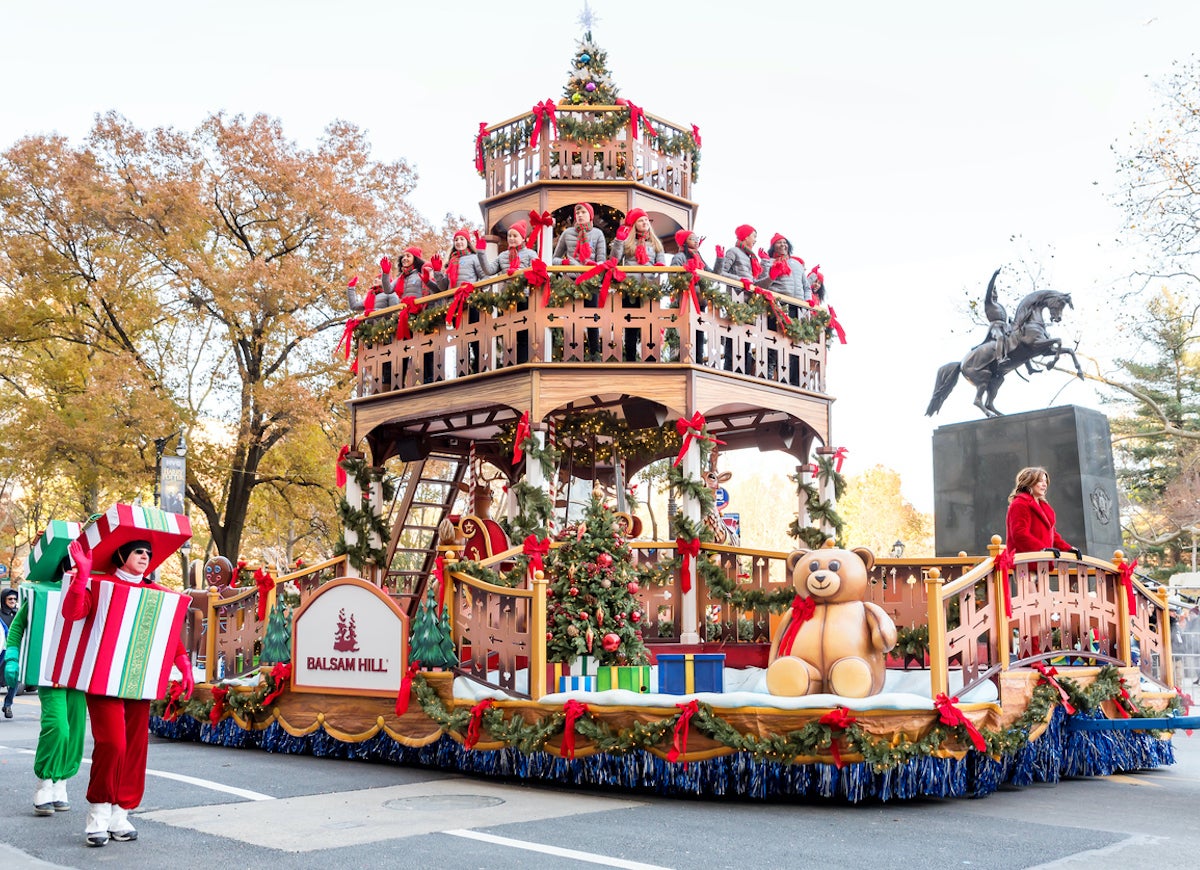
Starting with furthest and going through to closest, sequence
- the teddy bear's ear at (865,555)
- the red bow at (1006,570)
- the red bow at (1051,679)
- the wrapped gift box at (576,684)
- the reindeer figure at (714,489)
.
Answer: the reindeer figure at (714,489) < the teddy bear's ear at (865,555) < the wrapped gift box at (576,684) < the red bow at (1051,679) < the red bow at (1006,570)

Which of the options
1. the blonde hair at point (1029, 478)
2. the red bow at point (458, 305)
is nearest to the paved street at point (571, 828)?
the blonde hair at point (1029, 478)

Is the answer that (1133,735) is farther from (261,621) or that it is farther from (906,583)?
(261,621)

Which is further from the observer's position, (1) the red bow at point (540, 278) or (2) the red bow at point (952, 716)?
(1) the red bow at point (540, 278)

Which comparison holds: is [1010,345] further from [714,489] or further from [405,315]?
[405,315]

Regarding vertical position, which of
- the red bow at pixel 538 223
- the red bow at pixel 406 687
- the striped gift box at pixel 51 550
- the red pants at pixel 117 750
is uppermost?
the red bow at pixel 538 223

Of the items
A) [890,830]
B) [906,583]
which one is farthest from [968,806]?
[906,583]

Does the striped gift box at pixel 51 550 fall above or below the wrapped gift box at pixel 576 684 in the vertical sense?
above

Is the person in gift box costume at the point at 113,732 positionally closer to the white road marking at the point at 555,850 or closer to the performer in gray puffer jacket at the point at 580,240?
the white road marking at the point at 555,850

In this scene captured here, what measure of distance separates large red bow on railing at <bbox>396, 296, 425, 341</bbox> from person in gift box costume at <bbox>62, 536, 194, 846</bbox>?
706 centimetres

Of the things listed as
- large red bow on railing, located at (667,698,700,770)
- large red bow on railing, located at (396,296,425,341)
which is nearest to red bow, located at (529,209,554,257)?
large red bow on railing, located at (396,296,425,341)

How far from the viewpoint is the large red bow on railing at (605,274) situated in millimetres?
12539

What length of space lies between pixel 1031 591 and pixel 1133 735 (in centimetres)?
181

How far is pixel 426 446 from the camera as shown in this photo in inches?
648

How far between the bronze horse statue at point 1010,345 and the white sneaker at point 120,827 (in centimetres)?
1162
